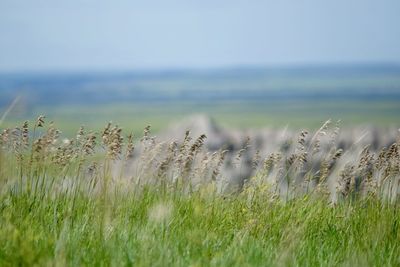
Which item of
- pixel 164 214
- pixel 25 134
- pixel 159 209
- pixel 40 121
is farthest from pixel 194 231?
pixel 25 134

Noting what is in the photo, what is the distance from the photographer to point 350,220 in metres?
7.40

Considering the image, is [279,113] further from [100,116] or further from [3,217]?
[3,217]

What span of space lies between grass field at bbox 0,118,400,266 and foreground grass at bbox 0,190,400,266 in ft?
0.05

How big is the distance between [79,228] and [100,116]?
6992 inches

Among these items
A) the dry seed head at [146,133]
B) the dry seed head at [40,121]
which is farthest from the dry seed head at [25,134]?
the dry seed head at [146,133]

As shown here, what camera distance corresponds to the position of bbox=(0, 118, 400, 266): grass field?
19.1ft

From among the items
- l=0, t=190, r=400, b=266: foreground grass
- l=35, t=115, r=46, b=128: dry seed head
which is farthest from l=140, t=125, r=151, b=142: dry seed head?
l=35, t=115, r=46, b=128: dry seed head

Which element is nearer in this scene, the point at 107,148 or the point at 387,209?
the point at 107,148

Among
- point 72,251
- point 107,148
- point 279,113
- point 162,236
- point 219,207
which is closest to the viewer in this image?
point 72,251

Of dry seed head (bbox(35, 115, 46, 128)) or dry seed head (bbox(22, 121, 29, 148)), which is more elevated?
dry seed head (bbox(35, 115, 46, 128))

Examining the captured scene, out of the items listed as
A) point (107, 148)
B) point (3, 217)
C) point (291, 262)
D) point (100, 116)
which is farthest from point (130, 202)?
point (100, 116)

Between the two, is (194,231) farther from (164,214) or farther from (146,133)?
(146,133)

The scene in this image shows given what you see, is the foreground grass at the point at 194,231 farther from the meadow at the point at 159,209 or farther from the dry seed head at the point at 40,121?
the dry seed head at the point at 40,121

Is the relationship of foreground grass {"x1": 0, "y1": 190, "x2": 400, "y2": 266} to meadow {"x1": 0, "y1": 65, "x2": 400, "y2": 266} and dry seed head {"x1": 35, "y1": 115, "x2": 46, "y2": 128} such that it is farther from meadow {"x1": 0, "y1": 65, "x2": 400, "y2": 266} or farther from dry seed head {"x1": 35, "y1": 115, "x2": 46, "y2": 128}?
dry seed head {"x1": 35, "y1": 115, "x2": 46, "y2": 128}
